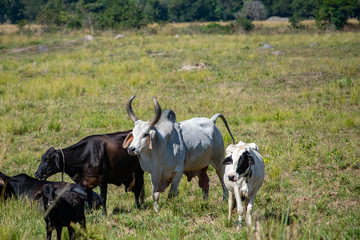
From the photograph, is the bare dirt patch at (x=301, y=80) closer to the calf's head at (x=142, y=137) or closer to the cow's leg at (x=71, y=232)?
the calf's head at (x=142, y=137)

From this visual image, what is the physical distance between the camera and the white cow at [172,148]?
5672mm

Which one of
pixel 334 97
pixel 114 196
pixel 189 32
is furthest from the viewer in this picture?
pixel 189 32

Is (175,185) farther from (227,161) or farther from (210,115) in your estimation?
(210,115)

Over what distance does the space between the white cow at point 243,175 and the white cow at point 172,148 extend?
922 mm

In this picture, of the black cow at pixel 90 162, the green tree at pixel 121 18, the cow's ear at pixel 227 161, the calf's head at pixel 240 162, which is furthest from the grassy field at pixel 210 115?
the green tree at pixel 121 18

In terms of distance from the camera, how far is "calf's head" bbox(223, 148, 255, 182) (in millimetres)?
4969

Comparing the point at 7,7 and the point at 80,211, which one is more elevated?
the point at 80,211

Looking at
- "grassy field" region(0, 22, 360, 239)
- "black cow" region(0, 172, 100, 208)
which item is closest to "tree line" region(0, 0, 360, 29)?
"grassy field" region(0, 22, 360, 239)

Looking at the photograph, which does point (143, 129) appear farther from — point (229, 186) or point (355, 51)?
point (355, 51)

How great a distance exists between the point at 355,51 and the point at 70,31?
23.6m

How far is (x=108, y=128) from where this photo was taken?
10.5 m

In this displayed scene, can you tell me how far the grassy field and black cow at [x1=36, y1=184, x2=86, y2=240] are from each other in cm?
24

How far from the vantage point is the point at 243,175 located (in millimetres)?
5074

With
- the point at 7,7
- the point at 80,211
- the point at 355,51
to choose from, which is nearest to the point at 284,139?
the point at 80,211
